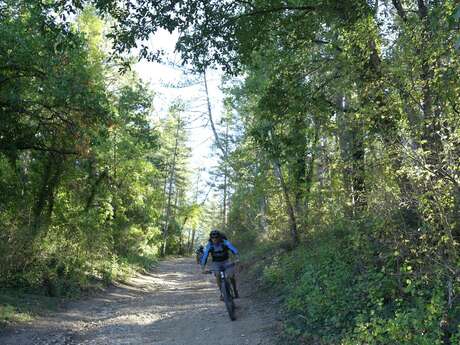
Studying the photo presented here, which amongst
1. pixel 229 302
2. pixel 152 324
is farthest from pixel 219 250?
pixel 152 324

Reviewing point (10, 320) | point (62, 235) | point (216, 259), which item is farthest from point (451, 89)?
point (62, 235)

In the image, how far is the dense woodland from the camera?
4.95 meters

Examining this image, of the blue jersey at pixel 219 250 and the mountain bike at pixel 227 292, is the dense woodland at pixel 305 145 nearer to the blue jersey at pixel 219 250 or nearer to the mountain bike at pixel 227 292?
the mountain bike at pixel 227 292

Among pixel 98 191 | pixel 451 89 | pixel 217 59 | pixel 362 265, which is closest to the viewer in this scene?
pixel 451 89

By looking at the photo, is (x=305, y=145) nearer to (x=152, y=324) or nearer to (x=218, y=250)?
(x=218, y=250)

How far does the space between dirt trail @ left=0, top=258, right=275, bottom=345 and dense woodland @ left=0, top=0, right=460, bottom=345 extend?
33.7 inches

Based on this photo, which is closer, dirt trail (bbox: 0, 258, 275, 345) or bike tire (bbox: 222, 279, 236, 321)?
dirt trail (bbox: 0, 258, 275, 345)

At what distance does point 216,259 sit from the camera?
955 cm

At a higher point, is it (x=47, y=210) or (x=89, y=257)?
(x=47, y=210)

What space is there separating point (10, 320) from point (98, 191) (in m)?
8.18

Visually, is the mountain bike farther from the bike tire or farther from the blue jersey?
the blue jersey

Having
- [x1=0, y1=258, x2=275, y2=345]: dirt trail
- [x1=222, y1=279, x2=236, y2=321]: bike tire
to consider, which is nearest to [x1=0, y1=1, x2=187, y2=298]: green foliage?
[x1=0, y1=258, x2=275, y2=345]: dirt trail

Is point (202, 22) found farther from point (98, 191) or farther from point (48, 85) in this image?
point (98, 191)

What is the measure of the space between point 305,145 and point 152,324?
6281 mm
